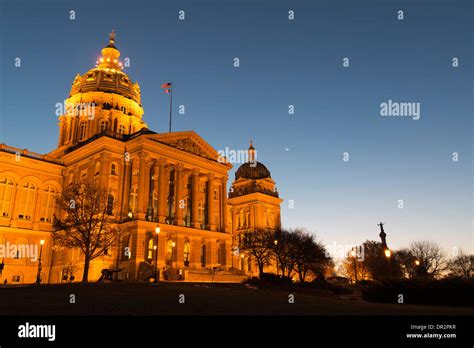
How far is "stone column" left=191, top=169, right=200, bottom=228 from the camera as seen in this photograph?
58.5 metres

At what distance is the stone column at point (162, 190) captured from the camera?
5356 cm

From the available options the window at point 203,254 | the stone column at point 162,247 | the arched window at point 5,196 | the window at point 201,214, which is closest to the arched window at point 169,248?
the stone column at point 162,247

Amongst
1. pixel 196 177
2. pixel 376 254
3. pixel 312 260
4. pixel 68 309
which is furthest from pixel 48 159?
pixel 376 254

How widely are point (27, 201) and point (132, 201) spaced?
53.2ft

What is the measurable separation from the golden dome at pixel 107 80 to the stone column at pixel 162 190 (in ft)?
91.7

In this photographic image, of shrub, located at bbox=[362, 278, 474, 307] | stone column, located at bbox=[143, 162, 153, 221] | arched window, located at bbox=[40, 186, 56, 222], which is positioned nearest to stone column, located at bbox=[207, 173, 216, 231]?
stone column, located at bbox=[143, 162, 153, 221]

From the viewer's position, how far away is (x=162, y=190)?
5506cm

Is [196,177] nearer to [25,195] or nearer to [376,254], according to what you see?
[25,195]

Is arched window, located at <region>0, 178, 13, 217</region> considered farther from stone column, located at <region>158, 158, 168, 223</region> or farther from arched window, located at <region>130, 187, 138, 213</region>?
stone column, located at <region>158, 158, 168, 223</region>

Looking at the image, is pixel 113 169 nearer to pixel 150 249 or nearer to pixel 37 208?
pixel 150 249

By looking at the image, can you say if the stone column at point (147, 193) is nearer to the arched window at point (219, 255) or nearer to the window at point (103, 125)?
the arched window at point (219, 255)

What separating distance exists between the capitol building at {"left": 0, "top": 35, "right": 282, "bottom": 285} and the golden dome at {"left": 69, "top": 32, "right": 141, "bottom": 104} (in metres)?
8.62

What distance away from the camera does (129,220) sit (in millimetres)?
50656

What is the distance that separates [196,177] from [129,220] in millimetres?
14362
